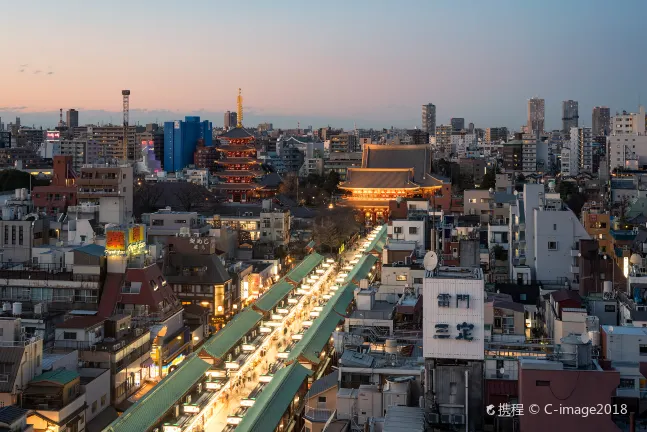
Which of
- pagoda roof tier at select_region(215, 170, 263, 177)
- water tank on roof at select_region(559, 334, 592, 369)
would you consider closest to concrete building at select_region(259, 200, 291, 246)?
pagoda roof tier at select_region(215, 170, 263, 177)

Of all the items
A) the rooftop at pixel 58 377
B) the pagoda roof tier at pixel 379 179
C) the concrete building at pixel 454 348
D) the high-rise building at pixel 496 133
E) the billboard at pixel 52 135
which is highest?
the high-rise building at pixel 496 133

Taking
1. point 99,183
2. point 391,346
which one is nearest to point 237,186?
point 99,183

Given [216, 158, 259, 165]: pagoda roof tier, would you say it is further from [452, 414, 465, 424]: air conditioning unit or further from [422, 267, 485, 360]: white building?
[452, 414, 465, 424]: air conditioning unit

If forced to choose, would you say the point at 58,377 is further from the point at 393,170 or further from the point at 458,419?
the point at 393,170

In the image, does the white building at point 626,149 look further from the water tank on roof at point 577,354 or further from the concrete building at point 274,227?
the water tank on roof at point 577,354

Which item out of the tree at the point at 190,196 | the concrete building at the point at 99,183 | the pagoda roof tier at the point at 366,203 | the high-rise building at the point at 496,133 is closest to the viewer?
the concrete building at the point at 99,183

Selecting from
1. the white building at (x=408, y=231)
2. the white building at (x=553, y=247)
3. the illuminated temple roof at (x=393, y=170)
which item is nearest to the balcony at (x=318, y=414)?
the white building at (x=553, y=247)

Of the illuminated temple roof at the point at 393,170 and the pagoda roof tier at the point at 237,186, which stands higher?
the illuminated temple roof at the point at 393,170

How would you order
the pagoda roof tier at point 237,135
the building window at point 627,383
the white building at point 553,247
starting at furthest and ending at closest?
1. the pagoda roof tier at point 237,135
2. the white building at point 553,247
3. the building window at point 627,383
